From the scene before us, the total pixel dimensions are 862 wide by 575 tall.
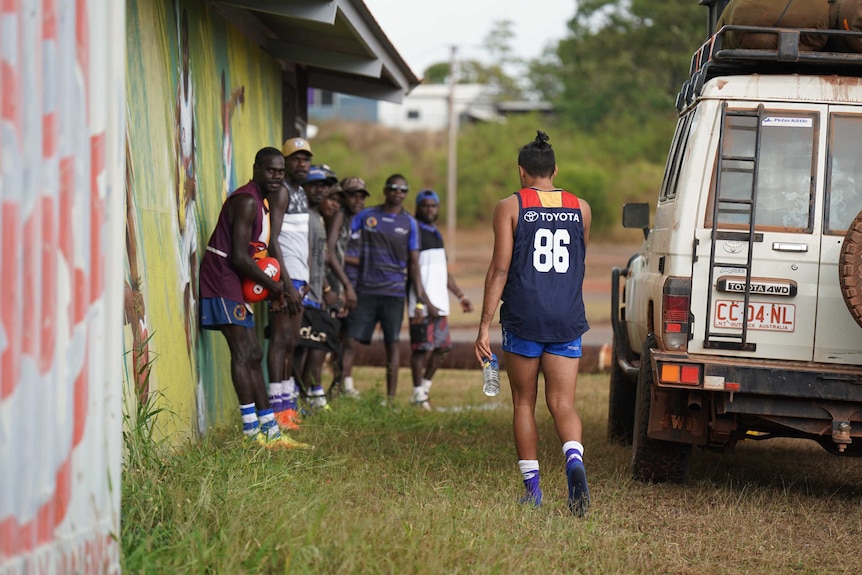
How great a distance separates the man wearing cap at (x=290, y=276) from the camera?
8.43 metres

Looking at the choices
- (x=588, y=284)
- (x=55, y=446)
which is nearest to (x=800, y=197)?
(x=55, y=446)

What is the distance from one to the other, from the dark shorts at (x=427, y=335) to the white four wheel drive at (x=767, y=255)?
181 inches

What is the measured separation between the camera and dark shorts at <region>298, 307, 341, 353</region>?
9.89 metres

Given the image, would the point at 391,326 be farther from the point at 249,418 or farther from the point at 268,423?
the point at 249,418

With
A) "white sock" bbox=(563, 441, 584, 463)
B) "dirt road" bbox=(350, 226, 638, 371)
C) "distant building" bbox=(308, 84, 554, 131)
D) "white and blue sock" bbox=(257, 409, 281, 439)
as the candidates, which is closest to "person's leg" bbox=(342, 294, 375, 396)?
"dirt road" bbox=(350, 226, 638, 371)

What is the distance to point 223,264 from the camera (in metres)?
7.43

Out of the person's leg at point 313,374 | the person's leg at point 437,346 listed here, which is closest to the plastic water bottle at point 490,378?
the person's leg at point 313,374

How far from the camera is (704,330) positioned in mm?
6539

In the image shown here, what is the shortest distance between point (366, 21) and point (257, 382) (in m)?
2.94

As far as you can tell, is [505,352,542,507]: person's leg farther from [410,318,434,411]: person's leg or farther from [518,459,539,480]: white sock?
[410,318,434,411]: person's leg

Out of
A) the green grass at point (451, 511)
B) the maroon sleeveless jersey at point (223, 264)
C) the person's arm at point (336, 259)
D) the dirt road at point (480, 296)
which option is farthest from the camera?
the dirt road at point (480, 296)

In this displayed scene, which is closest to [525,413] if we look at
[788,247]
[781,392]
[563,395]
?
[563,395]

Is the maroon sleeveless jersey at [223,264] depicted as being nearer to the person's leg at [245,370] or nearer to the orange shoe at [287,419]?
the person's leg at [245,370]

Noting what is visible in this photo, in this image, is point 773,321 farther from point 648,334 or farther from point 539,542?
point 539,542
